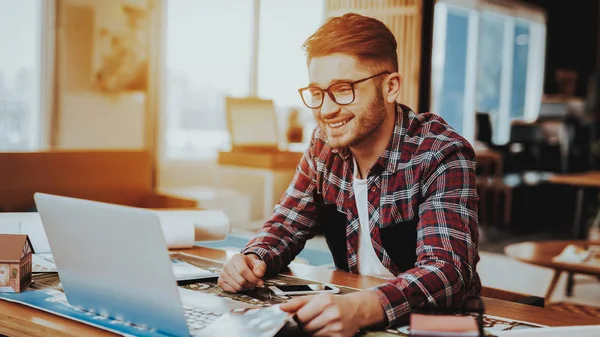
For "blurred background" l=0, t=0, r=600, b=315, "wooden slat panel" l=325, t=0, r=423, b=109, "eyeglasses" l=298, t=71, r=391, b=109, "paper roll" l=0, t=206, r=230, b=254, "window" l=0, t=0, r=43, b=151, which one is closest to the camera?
"eyeglasses" l=298, t=71, r=391, b=109

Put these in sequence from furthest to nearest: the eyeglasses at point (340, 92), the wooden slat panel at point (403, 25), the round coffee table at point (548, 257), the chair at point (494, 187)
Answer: the chair at point (494, 187) → the wooden slat panel at point (403, 25) → the round coffee table at point (548, 257) → the eyeglasses at point (340, 92)

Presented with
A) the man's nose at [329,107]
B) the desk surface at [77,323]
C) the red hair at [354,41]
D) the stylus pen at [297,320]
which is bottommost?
the desk surface at [77,323]

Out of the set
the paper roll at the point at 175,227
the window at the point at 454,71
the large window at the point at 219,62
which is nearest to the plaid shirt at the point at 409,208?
the paper roll at the point at 175,227

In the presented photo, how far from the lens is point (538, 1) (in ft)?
34.7

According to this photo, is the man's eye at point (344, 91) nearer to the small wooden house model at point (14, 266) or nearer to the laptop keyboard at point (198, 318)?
the laptop keyboard at point (198, 318)

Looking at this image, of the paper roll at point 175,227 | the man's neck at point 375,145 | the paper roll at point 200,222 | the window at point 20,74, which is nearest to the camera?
the man's neck at point 375,145

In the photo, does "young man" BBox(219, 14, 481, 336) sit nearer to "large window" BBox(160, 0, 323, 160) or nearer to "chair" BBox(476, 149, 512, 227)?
"large window" BBox(160, 0, 323, 160)

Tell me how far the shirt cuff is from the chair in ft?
19.1

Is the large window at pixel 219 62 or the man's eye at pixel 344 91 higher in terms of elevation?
the large window at pixel 219 62

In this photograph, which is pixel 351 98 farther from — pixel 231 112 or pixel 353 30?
pixel 231 112

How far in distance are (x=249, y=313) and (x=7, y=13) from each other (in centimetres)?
447

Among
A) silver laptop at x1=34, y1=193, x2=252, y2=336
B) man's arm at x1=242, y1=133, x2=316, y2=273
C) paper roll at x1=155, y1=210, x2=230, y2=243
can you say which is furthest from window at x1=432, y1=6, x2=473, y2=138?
silver laptop at x1=34, y1=193, x2=252, y2=336

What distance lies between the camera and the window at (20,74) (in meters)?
4.99

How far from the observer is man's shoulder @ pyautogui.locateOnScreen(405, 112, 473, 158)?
4.96 feet
